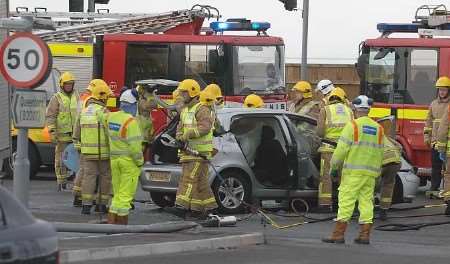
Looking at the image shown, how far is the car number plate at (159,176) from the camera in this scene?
13.7m

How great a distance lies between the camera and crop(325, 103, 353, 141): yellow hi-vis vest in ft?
45.1

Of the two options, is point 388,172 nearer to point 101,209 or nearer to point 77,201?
point 101,209

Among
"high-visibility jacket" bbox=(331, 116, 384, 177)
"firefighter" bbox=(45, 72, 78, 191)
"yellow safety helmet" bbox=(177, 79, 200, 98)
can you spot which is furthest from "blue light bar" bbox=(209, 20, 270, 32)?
"high-visibility jacket" bbox=(331, 116, 384, 177)

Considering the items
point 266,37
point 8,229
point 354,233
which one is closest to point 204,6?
point 266,37

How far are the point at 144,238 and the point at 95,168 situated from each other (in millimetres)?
2733

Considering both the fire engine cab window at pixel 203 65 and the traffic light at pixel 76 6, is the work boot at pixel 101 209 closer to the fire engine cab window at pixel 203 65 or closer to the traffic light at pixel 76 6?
the fire engine cab window at pixel 203 65

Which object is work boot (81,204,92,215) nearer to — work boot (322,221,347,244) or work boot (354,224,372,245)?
work boot (322,221,347,244)

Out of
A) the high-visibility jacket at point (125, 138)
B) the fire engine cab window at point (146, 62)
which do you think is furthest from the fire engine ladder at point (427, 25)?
the high-visibility jacket at point (125, 138)

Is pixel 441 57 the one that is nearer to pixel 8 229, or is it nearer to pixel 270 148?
pixel 270 148

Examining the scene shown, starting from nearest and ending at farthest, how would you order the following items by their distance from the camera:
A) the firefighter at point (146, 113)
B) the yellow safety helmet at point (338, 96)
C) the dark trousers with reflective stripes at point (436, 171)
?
the yellow safety helmet at point (338, 96), the firefighter at point (146, 113), the dark trousers with reflective stripes at point (436, 171)

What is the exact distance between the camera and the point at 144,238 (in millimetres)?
10734

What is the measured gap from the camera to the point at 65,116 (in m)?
15.7

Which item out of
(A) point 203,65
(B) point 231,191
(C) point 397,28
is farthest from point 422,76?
(B) point 231,191

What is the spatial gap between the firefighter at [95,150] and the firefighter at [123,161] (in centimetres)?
101
